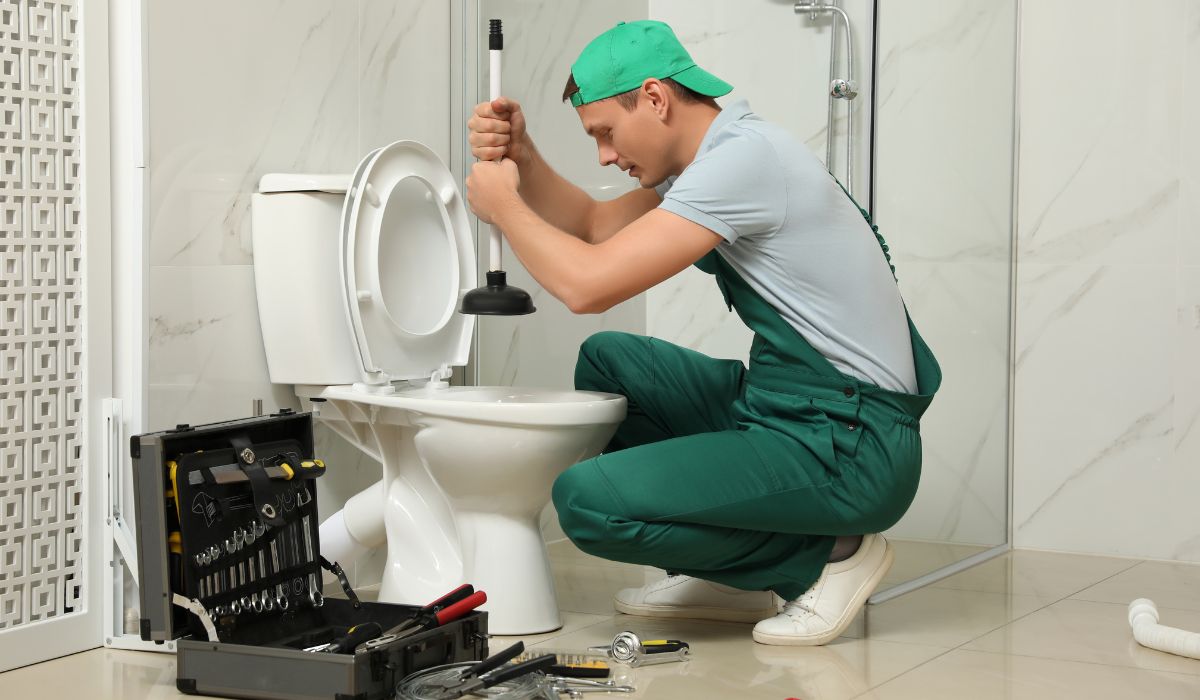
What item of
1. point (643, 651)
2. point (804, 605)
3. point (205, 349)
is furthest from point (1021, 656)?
point (205, 349)

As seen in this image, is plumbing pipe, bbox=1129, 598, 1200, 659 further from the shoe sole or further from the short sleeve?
the short sleeve

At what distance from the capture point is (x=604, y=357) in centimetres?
249

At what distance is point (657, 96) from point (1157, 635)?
45.4 inches

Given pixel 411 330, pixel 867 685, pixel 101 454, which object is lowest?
pixel 867 685

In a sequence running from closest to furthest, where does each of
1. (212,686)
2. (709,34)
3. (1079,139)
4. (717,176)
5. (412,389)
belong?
1. (212,686)
2. (717,176)
3. (412,389)
4. (709,34)
5. (1079,139)

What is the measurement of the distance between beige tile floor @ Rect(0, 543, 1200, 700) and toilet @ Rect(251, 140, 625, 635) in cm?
19

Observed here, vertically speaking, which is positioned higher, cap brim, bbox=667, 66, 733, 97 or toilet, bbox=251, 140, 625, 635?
cap brim, bbox=667, 66, 733, 97

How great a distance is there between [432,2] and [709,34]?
577 mm

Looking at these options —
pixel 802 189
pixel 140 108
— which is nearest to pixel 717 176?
pixel 802 189

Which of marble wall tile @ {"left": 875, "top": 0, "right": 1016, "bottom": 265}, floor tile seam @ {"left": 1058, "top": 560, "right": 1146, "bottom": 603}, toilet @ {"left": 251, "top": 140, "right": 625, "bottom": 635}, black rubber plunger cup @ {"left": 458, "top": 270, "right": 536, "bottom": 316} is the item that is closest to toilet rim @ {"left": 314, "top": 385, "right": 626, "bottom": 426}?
toilet @ {"left": 251, "top": 140, "right": 625, "bottom": 635}

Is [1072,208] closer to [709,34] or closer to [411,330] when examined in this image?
[709,34]

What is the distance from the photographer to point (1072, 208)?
3094 mm

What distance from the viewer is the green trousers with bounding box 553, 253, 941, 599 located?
207 centimetres

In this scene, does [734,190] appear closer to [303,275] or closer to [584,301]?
[584,301]
